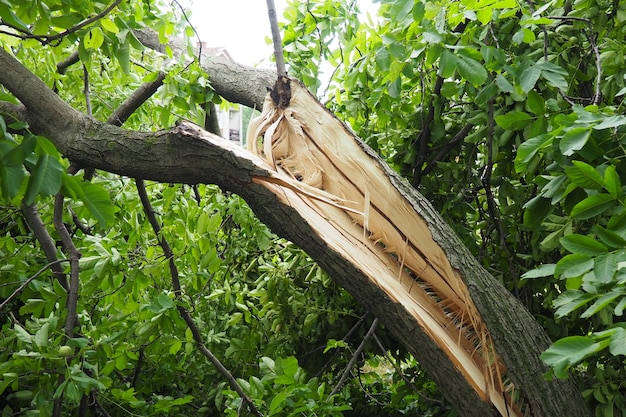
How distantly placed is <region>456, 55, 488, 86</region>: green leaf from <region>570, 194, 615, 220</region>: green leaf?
1.64ft

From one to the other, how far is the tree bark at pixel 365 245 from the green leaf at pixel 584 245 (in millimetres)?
528

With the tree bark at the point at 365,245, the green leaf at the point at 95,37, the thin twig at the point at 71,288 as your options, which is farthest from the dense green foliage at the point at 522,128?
the thin twig at the point at 71,288

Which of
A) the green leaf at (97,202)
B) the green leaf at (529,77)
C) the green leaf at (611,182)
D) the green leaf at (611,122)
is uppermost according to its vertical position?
the green leaf at (97,202)

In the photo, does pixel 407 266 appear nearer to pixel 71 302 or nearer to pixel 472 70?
pixel 472 70

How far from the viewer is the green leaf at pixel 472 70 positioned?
1747 mm

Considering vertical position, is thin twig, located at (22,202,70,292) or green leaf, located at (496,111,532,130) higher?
thin twig, located at (22,202,70,292)

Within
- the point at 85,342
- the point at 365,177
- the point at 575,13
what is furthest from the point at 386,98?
the point at 85,342

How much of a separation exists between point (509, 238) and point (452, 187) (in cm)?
29

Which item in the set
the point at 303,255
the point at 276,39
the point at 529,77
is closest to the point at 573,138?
the point at 529,77

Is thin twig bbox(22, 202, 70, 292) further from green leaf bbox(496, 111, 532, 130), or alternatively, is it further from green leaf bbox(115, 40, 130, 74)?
green leaf bbox(496, 111, 532, 130)

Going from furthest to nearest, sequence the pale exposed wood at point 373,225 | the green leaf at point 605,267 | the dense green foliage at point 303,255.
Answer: the pale exposed wood at point 373,225 < the dense green foliage at point 303,255 < the green leaf at point 605,267

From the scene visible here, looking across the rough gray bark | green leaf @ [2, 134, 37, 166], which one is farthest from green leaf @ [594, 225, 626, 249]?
the rough gray bark

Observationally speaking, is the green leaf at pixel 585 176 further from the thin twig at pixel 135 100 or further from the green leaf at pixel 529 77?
the thin twig at pixel 135 100

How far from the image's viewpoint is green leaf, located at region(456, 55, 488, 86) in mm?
1747
